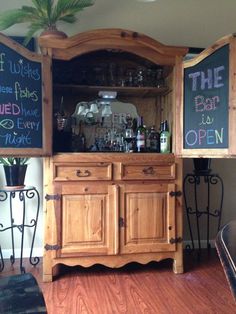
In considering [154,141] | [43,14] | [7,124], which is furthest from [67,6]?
[154,141]

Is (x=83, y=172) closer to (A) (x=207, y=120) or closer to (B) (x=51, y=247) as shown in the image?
(B) (x=51, y=247)

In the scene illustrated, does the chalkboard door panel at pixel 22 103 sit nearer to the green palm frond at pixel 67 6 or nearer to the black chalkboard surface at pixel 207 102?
the green palm frond at pixel 67 6

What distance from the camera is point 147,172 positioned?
7.90 ft

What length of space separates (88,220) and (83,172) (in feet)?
1.17

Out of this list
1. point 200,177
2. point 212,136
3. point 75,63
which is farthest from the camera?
point 200,177

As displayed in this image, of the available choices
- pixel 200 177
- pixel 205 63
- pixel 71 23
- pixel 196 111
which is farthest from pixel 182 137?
pixel 71 23

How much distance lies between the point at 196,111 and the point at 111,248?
1195 millimetres

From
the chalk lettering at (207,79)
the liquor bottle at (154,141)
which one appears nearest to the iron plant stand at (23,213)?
the liquor bottle at (154,141)

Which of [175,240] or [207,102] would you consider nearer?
[207,102]

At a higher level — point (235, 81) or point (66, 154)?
point (235, 81)

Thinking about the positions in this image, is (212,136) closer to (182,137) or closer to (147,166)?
(182,137)

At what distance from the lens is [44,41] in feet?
7.40

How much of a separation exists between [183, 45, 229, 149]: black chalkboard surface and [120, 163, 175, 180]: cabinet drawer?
9.0 inches

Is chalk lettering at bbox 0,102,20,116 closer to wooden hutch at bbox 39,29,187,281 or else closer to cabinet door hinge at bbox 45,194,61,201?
wooden hutch at bbox 39,29,187,281
